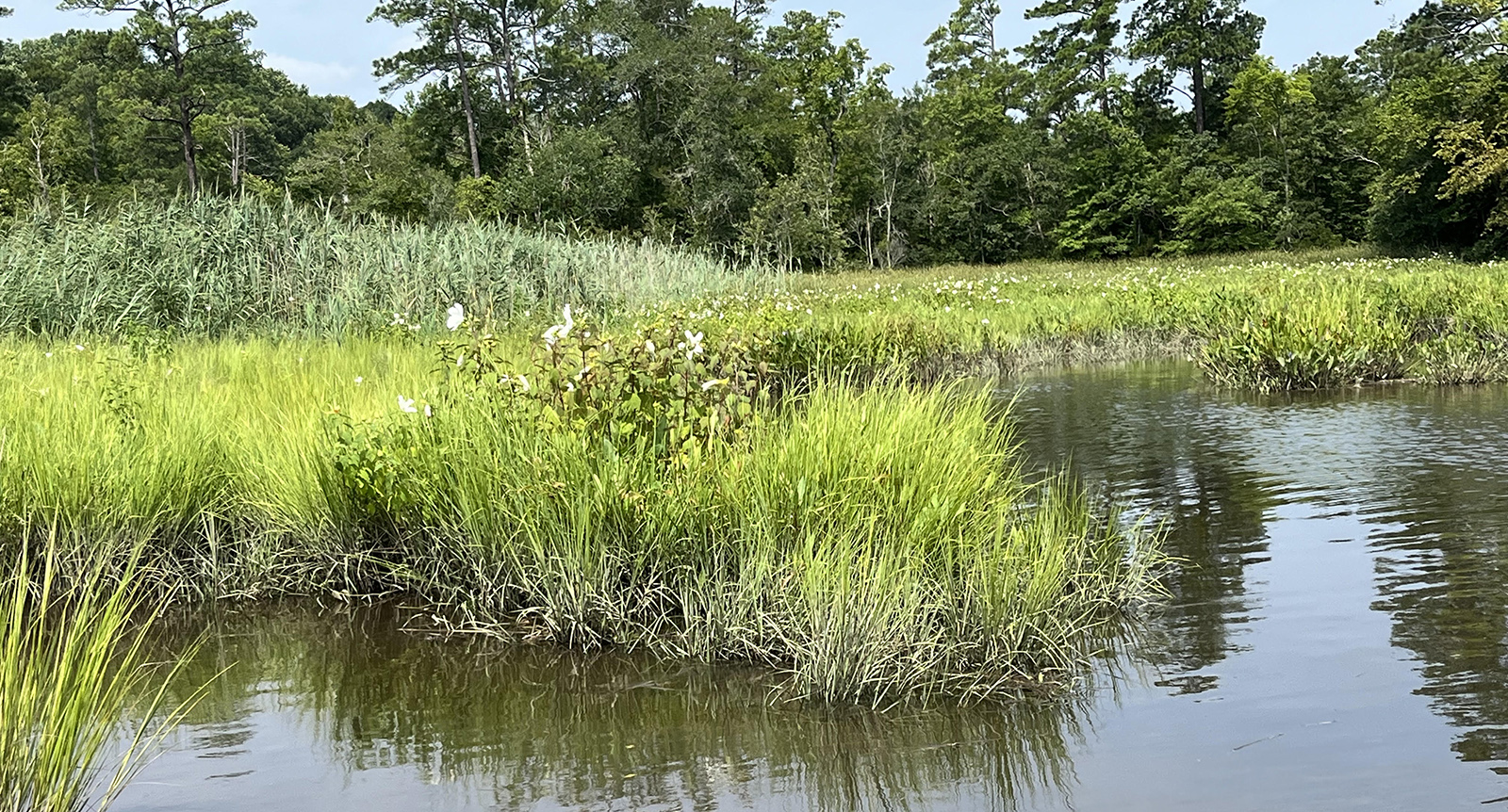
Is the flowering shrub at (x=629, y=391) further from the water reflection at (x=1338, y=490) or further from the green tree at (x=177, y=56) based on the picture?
the green tree at (x=177, y=56)

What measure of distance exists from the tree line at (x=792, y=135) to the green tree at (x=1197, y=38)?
11 centimetres

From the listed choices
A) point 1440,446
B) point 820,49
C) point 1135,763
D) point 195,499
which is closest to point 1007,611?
point 1135,763

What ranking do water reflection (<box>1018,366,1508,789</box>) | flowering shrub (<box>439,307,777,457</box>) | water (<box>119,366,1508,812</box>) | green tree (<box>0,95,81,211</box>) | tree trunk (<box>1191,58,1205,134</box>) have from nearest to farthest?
water (<box>119,366,1508,812</box>), water reflection (<box>1018,366,1508,789</box>), flowering shrub (<box>439,307,777,457</box>), green tree (<box>0,95,81,211</box>), tree trunk (<box>1191,58,1205,134</box>)

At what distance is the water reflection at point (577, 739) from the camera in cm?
333

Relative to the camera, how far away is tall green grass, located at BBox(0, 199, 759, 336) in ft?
39.5

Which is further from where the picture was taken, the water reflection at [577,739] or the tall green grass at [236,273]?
the tall green grass at [236,273]

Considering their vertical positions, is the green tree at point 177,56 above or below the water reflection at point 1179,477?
above

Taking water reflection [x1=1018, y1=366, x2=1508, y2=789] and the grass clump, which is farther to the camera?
water reflection [x1=1018, y1=366, x2=1508, y2=789]

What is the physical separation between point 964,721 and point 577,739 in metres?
1.22

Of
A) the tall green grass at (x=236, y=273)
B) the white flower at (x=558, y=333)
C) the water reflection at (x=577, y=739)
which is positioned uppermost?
the tall green grass at (x=236, y=273)

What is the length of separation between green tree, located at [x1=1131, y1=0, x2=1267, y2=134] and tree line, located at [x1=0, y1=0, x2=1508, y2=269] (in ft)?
0.37

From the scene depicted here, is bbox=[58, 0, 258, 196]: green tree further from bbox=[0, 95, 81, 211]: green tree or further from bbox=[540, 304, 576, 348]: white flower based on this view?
bbox=[540, 304, 576, 348]: white flower

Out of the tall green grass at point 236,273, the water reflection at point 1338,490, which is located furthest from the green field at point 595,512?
the tall green grass at point 236,273

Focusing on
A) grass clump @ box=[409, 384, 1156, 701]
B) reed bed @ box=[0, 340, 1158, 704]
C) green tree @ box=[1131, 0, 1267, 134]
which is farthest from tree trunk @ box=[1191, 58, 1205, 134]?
grass clump @ box=[409, 384, 1156, 701]
